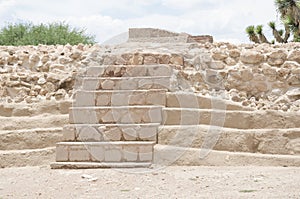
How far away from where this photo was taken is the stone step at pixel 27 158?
529 centimetres

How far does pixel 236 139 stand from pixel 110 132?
4.79 feet

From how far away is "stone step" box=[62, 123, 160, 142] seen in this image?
17.1ft

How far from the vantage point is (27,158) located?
17.4 feet

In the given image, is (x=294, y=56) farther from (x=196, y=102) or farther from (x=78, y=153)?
(x=78, y=153)

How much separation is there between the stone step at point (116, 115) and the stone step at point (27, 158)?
1.66 feet

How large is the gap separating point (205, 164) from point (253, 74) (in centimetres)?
217

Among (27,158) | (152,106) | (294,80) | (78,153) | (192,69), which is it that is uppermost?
(192,69)

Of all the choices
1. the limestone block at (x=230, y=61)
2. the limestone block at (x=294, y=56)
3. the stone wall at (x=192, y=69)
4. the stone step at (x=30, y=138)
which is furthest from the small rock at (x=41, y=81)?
the limestone block at (x=294, y=56)

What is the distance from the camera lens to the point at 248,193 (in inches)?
140

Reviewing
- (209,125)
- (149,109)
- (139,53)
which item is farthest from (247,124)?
(139,53)

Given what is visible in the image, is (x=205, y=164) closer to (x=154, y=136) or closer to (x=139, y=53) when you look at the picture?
(x=154, y=136)

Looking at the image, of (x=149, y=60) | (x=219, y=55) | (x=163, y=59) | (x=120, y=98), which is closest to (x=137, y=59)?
(x=149, y=60)

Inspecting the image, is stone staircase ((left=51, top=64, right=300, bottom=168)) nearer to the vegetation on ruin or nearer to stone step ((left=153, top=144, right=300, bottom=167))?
stone step ((left=153, top=144, right=300, bottom=167))

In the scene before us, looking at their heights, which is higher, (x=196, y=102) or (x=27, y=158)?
(x=196, y=102)
